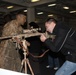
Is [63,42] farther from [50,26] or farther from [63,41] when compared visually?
[50,26]

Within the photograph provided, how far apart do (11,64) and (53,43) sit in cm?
135

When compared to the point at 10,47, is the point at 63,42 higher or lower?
higher

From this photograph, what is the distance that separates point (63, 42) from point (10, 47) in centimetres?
131

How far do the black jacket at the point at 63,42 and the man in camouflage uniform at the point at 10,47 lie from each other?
3.14 ft

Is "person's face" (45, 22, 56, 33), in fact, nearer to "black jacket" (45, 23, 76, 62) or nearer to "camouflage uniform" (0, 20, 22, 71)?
"black jacket" (45, 23, 76, 62)

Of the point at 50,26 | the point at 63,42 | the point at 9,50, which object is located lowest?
the point at 9,50

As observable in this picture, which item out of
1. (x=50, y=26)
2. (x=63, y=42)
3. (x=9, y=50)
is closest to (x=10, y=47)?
(x=9, y=50)

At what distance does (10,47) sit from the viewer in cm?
430

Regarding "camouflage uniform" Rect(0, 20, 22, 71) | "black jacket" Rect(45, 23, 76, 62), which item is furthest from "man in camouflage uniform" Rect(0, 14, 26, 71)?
"black jacket" Rect(45, 23, 76, 62)

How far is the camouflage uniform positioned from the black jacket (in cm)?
101

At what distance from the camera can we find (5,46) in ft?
14.2

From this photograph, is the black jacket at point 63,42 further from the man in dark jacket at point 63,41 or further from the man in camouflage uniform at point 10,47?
the man in camouflage uniform at point 10,47

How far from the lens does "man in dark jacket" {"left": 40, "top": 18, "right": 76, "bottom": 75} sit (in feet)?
10.8

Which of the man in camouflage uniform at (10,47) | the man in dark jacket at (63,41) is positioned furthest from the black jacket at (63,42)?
the man in camouflage uniform at (10,47)
